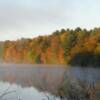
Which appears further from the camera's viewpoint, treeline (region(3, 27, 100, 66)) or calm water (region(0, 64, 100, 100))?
treeline (region(3, 27, 100, 66))

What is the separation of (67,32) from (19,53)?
25807 mm

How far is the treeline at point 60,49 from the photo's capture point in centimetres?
5894

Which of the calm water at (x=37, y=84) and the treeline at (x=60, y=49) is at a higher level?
the treeline at (x=60, y=49)

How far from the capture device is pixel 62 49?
72.5 meters

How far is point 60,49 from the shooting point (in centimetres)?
7388

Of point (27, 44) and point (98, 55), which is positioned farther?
point (27, 44)

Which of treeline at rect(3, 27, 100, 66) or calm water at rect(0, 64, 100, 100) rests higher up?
treeline at rect(3, 27, 100, 66)

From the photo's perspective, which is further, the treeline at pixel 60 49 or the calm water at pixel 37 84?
the treeline at pixel 60 49

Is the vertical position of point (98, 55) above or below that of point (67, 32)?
below

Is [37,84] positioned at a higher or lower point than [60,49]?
lower

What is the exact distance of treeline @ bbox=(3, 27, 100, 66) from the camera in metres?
58.9

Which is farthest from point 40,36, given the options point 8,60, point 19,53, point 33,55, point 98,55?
point 98,55

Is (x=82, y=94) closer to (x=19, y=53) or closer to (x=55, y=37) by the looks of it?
(x=55, y=37)

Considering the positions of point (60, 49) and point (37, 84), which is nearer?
point (37, 84)
